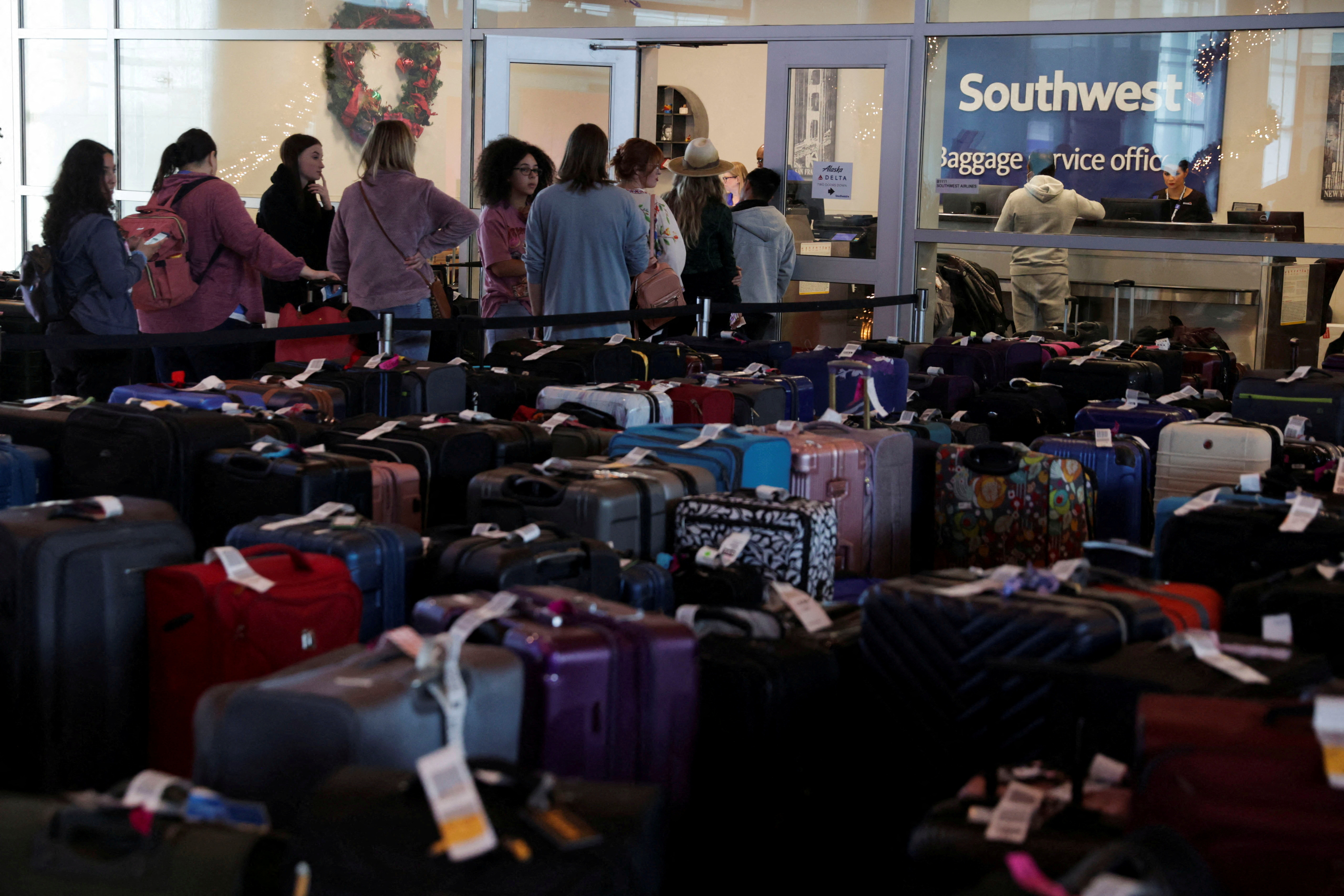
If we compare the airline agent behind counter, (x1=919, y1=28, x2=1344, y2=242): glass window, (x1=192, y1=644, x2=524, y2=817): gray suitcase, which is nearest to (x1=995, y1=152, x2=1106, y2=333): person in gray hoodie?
(x1=919, y1=28, x2=1344, y2=242): glass window

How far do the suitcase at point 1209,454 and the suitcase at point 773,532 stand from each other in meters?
1.41

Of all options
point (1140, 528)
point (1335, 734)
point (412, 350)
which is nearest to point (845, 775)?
point (1335, 734)

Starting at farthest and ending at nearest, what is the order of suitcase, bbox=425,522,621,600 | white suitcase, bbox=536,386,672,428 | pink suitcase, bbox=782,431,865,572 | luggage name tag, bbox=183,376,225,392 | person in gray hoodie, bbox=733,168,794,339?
person in gray hoodie, bbox=733,168,794,339, white suitcase, bbox=536,386,672,428, luggage name tag, bbox=183,376,225,392, pink suitcase, bbox=782,431,865,572, suitcase, bbox=425,522,621,600

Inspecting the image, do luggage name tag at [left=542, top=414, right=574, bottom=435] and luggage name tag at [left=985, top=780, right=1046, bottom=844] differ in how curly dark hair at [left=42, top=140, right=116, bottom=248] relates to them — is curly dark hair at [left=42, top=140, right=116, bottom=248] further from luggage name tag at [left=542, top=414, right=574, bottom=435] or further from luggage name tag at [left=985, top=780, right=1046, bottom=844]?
luggage name tag at [left=985, top=780, right=1046, bottom=844]

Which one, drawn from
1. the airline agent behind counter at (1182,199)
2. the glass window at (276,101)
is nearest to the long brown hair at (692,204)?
the airline agent behind counter at (1182,199)

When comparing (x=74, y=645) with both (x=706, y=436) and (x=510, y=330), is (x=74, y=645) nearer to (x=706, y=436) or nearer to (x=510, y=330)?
(x=706, y=436)

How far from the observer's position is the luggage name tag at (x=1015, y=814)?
1.73 metres

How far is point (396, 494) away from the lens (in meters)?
3.48

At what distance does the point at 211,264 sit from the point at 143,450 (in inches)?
102

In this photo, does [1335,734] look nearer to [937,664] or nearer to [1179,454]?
[937,664]

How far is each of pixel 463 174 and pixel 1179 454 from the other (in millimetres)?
7104

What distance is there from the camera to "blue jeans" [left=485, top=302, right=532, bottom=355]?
669cm

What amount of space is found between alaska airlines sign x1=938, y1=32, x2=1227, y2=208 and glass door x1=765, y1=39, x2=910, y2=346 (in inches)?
15.1

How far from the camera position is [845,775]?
8.32ft
